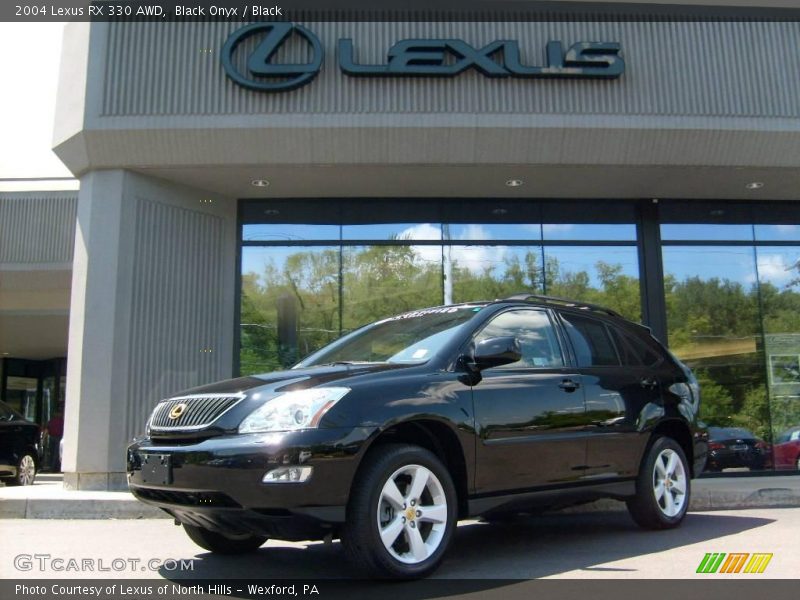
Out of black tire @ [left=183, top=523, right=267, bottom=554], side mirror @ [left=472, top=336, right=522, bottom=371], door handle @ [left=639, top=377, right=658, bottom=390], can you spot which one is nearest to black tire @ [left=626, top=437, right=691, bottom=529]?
door handle @ [left=639, top=377, right=658, bottom=390]

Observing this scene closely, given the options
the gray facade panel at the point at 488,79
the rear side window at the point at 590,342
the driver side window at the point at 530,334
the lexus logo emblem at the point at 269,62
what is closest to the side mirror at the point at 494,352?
the driver side window at the point at 530,334

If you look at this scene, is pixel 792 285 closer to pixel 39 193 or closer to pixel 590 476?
pixel 590 476

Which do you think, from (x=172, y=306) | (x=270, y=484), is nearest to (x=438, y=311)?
(x=270, y=484)

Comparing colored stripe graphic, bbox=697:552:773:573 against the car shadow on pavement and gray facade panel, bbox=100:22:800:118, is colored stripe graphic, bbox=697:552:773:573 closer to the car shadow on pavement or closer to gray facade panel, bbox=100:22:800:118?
the car shadow on pavement

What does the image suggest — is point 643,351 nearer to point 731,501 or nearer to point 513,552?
point 513,552

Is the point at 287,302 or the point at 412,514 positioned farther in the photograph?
the point at 287,302

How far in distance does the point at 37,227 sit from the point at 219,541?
12177mm

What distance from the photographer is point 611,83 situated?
10688 millimetres

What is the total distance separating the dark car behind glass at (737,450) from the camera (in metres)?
11.8

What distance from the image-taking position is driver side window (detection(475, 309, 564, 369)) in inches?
218

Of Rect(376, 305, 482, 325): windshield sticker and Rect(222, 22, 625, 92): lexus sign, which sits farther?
Rect(222, 22, 625, 92): lexus sign

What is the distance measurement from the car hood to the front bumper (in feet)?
1.10

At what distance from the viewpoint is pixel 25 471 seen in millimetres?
13219

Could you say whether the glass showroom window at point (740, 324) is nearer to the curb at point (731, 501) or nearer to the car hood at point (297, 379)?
the curb at point (731, 501)
